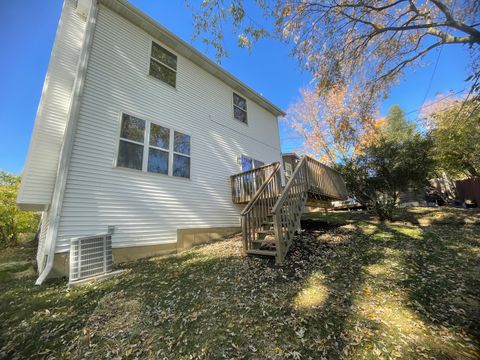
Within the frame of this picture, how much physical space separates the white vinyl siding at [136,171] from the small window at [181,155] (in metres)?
0.20

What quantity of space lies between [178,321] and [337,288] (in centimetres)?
→ 260

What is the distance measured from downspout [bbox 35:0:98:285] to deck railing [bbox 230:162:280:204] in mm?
5406

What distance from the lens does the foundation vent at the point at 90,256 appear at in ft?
14.4

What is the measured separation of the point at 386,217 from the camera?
8938mm

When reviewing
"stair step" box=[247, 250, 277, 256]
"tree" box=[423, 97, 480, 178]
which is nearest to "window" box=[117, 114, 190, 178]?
"stair step" box=[247, 250, 277, 256]

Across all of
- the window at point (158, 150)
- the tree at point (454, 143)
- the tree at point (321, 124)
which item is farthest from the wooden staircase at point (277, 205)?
the tree at point (321, 124)

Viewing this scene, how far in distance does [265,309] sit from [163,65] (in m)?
8.30

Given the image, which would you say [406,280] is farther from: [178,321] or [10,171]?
[10,171]

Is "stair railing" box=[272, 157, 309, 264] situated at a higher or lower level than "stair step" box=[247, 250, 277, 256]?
higher

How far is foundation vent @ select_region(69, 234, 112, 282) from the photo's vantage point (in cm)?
439

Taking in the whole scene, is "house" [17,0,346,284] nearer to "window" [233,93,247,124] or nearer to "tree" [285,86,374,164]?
"window" [233,93,247,124]

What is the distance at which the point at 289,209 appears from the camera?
528cm

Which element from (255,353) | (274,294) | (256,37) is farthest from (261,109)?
(255,353)

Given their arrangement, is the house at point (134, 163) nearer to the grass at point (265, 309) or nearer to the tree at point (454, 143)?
the grass at point (265, 309)
